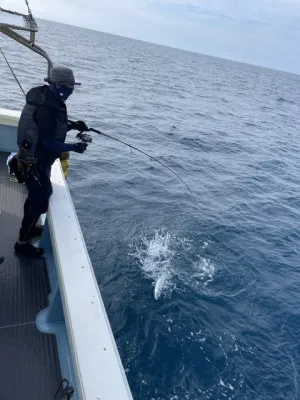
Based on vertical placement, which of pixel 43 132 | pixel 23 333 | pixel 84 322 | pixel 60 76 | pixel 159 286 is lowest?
pixel 159 286

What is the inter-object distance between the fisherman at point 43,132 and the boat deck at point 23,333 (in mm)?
689

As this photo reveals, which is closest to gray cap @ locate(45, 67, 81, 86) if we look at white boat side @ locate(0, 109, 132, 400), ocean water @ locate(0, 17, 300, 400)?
white boat side @ locate(0, 109, 132, 400)

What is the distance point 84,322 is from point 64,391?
2.04 ft

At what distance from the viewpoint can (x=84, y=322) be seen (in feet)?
8.82

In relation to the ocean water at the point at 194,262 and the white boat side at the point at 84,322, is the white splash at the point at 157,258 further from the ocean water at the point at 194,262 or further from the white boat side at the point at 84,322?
the white boat side at the point at 84,322

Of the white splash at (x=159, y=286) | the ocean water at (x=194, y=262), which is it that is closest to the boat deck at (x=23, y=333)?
the ocean water at (x=194, y=262)

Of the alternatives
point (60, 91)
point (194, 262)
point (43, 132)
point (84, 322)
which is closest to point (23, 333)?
point (84, 322)

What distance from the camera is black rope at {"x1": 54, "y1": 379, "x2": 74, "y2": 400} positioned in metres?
2.76

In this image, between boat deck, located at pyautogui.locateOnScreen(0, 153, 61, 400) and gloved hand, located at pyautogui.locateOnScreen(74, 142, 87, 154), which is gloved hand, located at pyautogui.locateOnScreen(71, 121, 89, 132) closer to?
gloved hand, located at pyautogui.locateOnScreen(74, 142, 87, 154)

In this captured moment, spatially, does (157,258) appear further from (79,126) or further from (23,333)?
(23,333)

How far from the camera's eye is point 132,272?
23.9 ft

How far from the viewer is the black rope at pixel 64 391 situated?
9.06 feet

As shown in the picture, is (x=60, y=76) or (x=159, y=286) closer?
(x=60, y=76)

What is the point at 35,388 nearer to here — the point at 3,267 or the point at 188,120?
the point at 3,267
